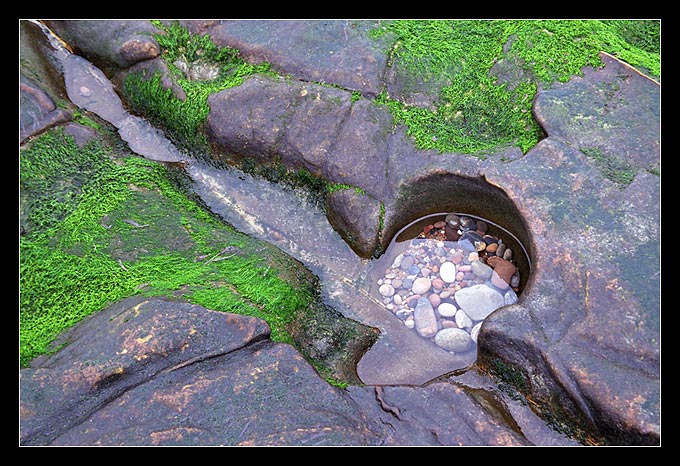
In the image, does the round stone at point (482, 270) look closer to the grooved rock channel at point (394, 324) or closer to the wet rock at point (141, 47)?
the grooved rock channel at point (394, 324)

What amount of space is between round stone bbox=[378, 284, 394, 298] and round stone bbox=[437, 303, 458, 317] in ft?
1.30

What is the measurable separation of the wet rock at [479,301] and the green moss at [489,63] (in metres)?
1.06

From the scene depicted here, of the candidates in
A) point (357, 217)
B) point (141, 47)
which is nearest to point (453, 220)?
point (357, 217)

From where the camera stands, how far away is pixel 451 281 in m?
4.39

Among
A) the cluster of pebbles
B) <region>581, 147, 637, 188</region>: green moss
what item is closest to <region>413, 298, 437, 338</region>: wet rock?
the cluster of pebbles

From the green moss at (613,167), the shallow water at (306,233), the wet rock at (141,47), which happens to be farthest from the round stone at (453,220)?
the wet rock at (141,47)

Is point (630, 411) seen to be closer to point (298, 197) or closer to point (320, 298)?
point (320, 298)

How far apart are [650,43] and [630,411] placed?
331 cm

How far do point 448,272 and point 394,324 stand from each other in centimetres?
63

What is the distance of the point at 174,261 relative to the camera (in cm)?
393

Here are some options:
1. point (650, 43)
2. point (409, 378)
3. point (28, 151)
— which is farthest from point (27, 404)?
point (650, 43)

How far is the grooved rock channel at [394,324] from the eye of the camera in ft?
10.5

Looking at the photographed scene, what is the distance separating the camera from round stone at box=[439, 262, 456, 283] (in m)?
4.39

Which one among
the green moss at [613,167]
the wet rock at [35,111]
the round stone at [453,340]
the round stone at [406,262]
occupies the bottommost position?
the round stone at [453,340]
